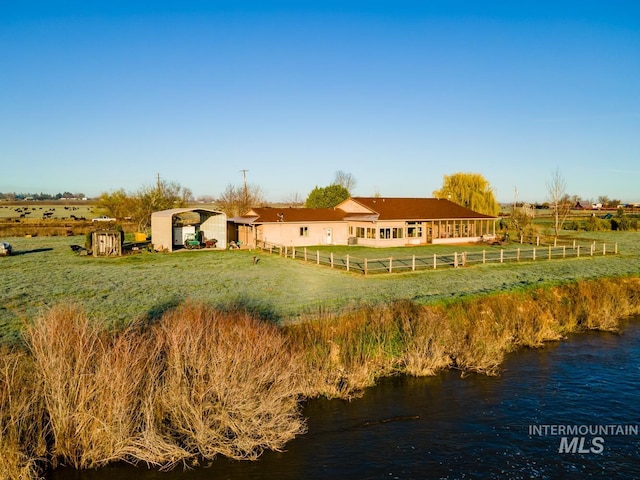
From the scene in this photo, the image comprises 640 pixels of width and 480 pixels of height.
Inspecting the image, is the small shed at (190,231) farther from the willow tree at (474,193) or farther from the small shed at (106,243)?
the willow tree at (474,193)

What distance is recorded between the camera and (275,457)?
10.5 metres

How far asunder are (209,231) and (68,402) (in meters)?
36.1

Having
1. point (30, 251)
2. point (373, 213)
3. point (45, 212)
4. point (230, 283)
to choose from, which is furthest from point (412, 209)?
point (45, 212)

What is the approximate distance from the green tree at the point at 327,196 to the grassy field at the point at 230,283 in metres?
26.4

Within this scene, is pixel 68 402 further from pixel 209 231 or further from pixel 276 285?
pixel 209 231

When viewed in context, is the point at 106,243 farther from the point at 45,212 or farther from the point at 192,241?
the point at 45,212

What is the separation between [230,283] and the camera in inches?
981

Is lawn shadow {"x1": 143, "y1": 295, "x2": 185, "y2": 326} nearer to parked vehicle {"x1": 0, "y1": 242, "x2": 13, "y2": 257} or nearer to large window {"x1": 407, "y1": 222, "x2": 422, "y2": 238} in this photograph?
parked vehicle {"x1": 0, "y1": 242, "x2": 13, "y2": 257}

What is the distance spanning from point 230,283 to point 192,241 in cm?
1890

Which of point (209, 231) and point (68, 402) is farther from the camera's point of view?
point (209, 231)

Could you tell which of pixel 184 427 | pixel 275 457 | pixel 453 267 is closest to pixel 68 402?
pixel 184 427

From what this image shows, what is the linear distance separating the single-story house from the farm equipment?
3.93 meters

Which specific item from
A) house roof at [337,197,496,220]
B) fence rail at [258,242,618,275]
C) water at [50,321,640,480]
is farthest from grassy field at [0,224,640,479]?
house roof at [337,197,496,220]

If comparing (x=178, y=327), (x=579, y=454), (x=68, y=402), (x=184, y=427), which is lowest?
(x=579, y=454)
